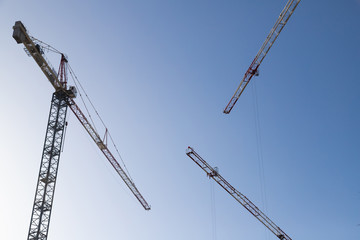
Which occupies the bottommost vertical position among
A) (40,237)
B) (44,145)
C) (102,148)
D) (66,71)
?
(40,237)

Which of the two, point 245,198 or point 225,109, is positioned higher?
point 225,109

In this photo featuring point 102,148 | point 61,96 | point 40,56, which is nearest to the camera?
point 40,56

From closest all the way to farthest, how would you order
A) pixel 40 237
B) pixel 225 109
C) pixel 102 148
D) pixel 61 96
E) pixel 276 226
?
pixel 40 237, pixel 61 96, pixel 102 148, pixel 225 109, pixel 276 226

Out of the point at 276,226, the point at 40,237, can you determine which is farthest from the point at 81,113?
the point at 276,226

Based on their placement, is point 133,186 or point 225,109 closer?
point 225,109

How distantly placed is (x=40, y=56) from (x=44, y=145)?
1451cm

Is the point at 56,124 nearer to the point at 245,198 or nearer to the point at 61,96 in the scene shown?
the point at 61,96

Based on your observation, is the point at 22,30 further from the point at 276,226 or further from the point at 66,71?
the point at 276,226

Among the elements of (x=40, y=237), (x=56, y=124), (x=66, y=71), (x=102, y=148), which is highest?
(x=66, y=71)

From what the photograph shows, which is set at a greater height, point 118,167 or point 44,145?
point 118,167

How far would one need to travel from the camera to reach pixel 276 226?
3418 inches

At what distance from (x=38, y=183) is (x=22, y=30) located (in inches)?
929

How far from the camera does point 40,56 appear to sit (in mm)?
56031

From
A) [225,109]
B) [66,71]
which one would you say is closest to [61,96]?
[66,71]
